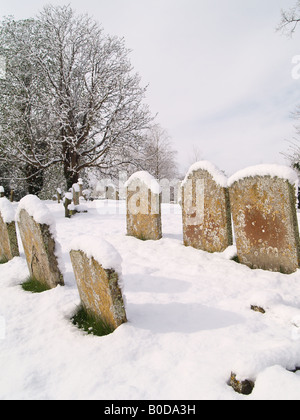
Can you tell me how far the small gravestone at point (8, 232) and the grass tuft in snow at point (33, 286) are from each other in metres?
1.07

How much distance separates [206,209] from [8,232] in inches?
137

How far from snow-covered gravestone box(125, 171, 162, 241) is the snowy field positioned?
171 centimetres

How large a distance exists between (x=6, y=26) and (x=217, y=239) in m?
19.6

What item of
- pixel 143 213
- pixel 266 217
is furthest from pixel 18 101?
pixel 266 217

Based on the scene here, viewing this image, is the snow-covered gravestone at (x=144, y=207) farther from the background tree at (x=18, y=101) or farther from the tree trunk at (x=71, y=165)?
the background tree at (x=18, y=101)

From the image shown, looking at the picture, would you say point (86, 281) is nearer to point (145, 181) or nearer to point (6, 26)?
point (145, 181)

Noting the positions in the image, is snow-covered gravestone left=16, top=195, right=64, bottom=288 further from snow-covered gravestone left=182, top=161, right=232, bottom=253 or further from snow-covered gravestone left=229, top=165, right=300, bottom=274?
snow-covered gravestone left=229, top=165, right=300, bottom=274

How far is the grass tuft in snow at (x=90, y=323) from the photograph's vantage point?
227cm

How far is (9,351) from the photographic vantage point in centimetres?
203

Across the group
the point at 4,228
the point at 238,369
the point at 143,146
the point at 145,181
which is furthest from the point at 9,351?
the point at 143,146

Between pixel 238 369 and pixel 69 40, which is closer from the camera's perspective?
pixel 238 369

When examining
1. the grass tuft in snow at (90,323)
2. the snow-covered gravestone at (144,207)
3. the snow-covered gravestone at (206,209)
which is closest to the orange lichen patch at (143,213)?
the snow-covered gravestone at (144,207)

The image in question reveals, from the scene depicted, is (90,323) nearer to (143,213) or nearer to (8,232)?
(8,232)
